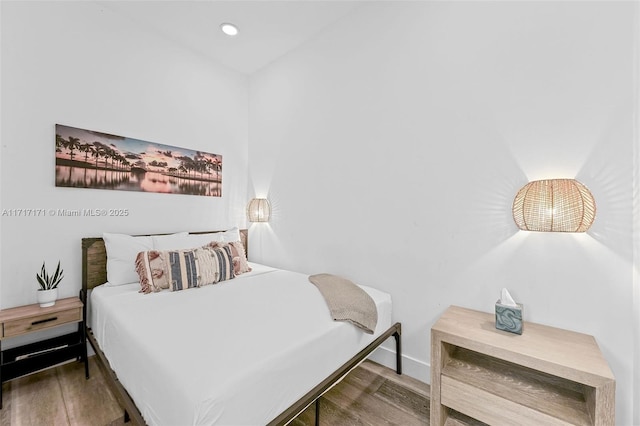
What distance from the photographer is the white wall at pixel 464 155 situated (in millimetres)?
1453

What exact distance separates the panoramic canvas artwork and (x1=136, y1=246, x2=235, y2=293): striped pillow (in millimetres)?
875

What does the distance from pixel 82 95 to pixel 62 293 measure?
1669 millimetres

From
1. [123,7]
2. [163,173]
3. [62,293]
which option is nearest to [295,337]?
[62,293]

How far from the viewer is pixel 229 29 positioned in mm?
2754

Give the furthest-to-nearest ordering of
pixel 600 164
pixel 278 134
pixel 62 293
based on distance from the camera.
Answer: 1. pixel 278 134
2. pixel 62 293
3. pixel 600 164

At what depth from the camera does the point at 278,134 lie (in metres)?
3.23

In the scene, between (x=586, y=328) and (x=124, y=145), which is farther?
(x=124, y=145)

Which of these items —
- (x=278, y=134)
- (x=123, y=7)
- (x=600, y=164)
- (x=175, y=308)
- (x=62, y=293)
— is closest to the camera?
(x=600, y=164)

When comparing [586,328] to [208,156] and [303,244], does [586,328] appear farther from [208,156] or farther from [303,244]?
[208,156]

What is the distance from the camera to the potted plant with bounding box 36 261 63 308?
2.02m

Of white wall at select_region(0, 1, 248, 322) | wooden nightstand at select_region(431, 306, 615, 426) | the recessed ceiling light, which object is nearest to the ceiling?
the recessed ceiling light

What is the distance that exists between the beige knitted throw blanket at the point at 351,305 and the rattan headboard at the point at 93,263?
191 centimetres

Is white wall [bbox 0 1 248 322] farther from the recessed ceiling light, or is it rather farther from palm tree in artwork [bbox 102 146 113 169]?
the recessed ceiling light

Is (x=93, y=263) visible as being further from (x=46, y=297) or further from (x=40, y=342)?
(x=40, y=342)
